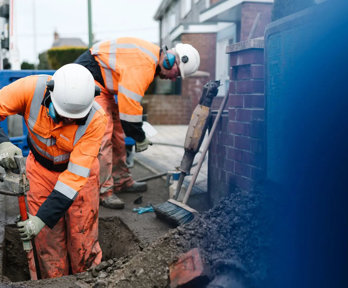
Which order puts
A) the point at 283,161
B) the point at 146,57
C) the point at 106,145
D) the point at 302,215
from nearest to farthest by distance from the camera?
the point at 302,215 → the point at 283,161 → the point at 146,57 → the point at 106,145

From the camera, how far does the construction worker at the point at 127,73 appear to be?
13.2ft

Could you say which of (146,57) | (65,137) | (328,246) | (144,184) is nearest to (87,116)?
(65,137)

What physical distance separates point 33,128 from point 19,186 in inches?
19.5

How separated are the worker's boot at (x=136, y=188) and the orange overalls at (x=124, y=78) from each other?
62cm

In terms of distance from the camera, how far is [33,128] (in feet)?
10.3

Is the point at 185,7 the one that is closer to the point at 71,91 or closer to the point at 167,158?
the point at 167,158

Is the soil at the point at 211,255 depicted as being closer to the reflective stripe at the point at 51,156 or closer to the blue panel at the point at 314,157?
the blue panel at the point at 314,157

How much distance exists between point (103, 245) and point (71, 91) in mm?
2081

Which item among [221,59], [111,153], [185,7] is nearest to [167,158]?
[111,153]

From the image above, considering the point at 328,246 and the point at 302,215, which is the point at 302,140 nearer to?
the point at 302,215

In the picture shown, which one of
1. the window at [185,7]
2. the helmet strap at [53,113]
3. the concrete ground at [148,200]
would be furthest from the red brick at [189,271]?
the window at [185,7]

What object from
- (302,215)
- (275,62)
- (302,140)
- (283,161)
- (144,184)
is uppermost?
(275,62)

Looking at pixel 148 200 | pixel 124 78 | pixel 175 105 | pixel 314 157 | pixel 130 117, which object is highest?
pixel 124 78

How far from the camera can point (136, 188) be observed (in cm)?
530
